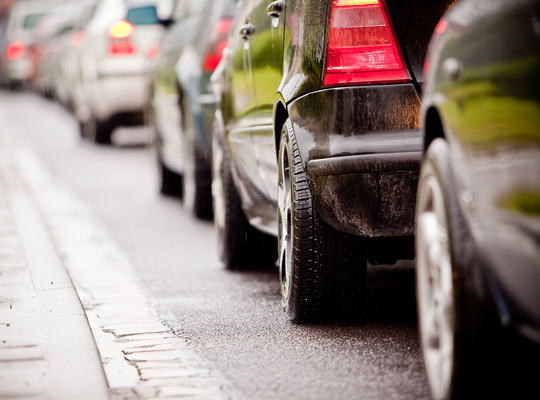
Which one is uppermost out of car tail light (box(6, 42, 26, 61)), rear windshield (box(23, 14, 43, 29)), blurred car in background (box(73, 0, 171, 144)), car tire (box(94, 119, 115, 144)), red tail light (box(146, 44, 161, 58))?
red tail light (box(146, 44, 161, 58))

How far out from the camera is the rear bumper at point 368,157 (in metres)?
3.74

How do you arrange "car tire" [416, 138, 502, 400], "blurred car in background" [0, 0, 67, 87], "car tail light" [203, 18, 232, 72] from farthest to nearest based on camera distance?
"blurred car in background" [0, 0, 67, 87] → "car tail light" [203, 18, 232, 72] → "car tire" [416, 138, 502, 400]

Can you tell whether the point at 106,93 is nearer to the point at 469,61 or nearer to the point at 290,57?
the point at 290,57

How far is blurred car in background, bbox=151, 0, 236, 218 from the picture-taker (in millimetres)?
7324

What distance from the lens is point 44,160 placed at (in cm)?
1322

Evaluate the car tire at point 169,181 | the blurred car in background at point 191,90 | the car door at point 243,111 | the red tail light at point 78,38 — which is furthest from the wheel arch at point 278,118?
the red tail light at point 78,38

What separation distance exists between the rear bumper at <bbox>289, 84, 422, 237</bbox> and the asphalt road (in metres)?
0.51

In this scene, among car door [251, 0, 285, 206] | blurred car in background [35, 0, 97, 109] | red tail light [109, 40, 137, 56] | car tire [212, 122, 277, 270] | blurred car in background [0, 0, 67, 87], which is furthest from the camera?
blurred car in background [0, 0, 67, 87]

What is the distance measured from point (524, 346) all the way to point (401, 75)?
1.40 m

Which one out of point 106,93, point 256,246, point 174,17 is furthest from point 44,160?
point 256,246

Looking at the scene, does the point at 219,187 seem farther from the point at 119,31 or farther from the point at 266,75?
the point at 119,31

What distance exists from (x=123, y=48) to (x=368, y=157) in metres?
9.52

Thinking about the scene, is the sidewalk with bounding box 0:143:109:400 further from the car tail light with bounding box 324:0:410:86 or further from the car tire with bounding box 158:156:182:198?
the car tire with bounding box 158:156:182:198

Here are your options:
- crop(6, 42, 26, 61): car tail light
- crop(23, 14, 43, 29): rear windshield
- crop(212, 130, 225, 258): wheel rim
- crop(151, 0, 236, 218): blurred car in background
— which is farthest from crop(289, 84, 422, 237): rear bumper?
crop(23, 14, 43, 29): rear windshield
